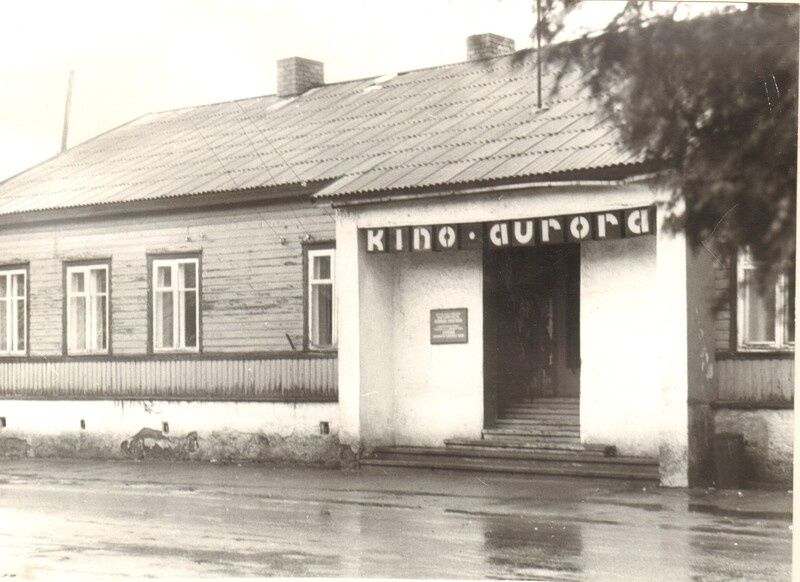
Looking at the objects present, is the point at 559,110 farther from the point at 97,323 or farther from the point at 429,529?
the point at 97,323

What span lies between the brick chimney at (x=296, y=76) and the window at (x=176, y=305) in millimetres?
4522

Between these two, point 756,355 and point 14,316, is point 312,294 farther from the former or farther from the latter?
point 756,355

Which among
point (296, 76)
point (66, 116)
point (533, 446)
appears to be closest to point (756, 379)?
point (533, 446)

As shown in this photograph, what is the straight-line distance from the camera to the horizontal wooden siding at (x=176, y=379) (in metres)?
19.6

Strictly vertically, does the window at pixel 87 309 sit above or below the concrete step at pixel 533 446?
above

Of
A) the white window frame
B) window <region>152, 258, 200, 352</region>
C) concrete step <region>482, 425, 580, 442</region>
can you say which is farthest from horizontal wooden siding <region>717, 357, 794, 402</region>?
window <region>152, 258, 200, 352</region>

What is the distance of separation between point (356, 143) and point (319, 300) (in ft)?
8.01

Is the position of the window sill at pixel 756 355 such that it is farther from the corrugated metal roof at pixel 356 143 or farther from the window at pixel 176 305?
the window at pixel 176 305

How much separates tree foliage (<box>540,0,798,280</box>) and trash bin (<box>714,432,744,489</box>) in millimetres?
6348

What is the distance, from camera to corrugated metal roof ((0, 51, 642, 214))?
17.3 metres

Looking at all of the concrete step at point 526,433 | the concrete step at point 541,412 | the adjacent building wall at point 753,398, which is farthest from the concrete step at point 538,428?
the adjacent building wall at point 753,398

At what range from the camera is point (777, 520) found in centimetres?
1267

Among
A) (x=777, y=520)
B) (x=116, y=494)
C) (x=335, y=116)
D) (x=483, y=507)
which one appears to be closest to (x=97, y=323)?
(x=335, y=116)

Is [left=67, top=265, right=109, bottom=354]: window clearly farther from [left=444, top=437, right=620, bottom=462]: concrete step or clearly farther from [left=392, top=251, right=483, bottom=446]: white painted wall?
[left=444, top=437, right=620, bottom=462]: concrete step
